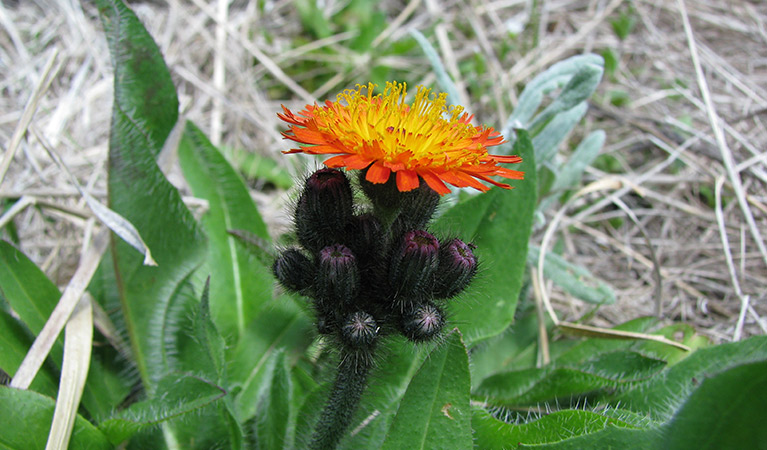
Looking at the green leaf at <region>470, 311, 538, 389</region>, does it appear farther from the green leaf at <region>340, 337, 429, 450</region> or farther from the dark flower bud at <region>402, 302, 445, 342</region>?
the dark flower bud at <region>402, 302, 445, 342</region>

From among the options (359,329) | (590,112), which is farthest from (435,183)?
(590,112)

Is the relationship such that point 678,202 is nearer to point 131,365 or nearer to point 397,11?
point 397,11

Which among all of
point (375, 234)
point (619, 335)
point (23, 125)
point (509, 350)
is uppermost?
point (23, 125)

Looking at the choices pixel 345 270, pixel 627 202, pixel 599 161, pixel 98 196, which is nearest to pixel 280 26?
pixel 98 196

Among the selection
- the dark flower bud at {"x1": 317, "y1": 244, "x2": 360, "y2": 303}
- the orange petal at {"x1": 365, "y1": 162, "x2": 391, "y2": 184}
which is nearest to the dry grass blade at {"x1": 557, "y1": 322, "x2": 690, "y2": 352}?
the dark flower bud at {"x1": 317, "y1": 244, "x2": 360, "y2": 303}

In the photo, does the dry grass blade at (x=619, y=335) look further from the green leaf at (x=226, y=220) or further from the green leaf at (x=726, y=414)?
the green leaf at (x=226, y=220)

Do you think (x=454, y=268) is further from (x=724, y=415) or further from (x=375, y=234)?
(x=724, y=415)
